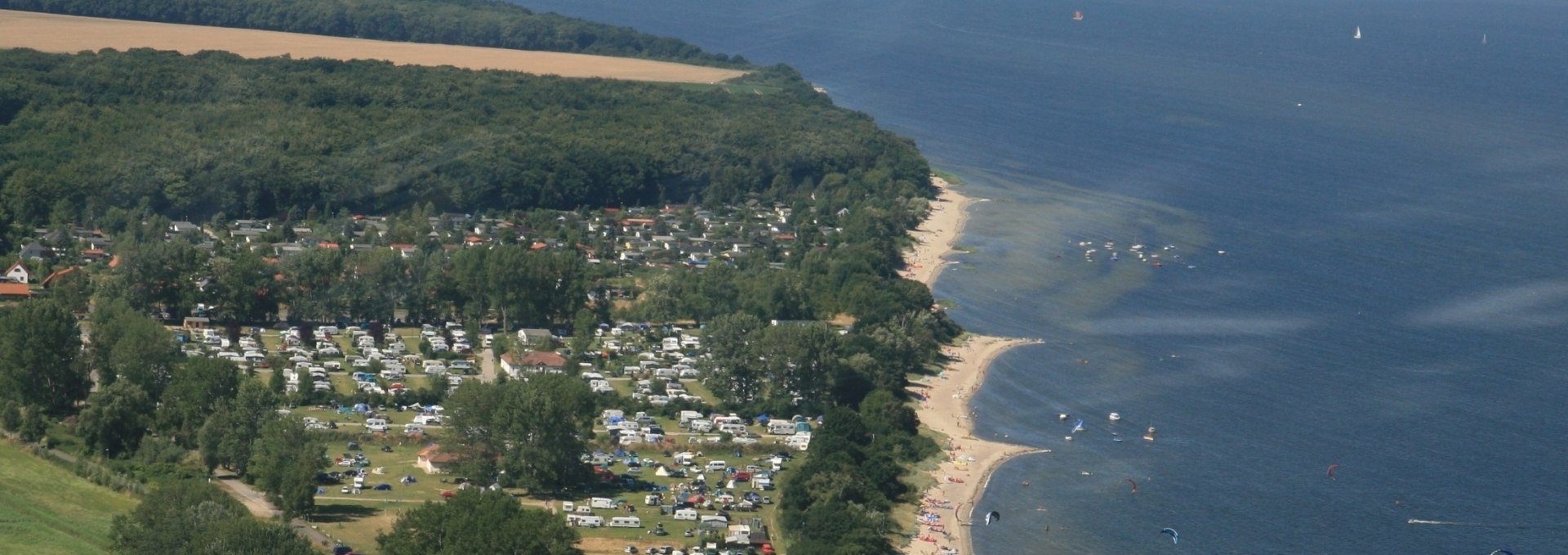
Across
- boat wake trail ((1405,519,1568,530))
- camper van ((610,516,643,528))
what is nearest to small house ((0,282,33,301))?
camper van ((610,516,643,528))

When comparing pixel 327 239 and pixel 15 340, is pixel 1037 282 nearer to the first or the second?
pixel 327 239

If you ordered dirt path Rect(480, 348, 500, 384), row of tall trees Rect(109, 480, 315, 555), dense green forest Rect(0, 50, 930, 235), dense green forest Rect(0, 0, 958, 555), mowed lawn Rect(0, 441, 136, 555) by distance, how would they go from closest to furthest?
1. row of tall trees Rect(109, 480, 315, 555)
2. mowed lawn Rect(0, 441, 136, 555)
3. dense green forest Rect(0, 0, 958, 555)
4. dirt path Rect(480, 348, 500, 384)
5. dense green forest Rect(0, 50, 930, 235)

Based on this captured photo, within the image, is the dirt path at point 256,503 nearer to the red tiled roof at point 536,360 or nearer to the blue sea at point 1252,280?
the red tiled roof at point 536,360

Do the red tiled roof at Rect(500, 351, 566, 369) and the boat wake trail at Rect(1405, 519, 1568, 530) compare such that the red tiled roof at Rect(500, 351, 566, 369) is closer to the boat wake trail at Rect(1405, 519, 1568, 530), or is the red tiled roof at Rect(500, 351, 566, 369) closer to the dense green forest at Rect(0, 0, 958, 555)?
the dense green forest at Rect(0, 0, 958, 555)

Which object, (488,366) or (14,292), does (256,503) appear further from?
(14,292)

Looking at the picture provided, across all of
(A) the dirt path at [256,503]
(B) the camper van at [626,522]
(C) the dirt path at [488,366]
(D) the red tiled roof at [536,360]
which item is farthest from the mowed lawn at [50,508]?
(D) the red tiled roof at [536,360]
